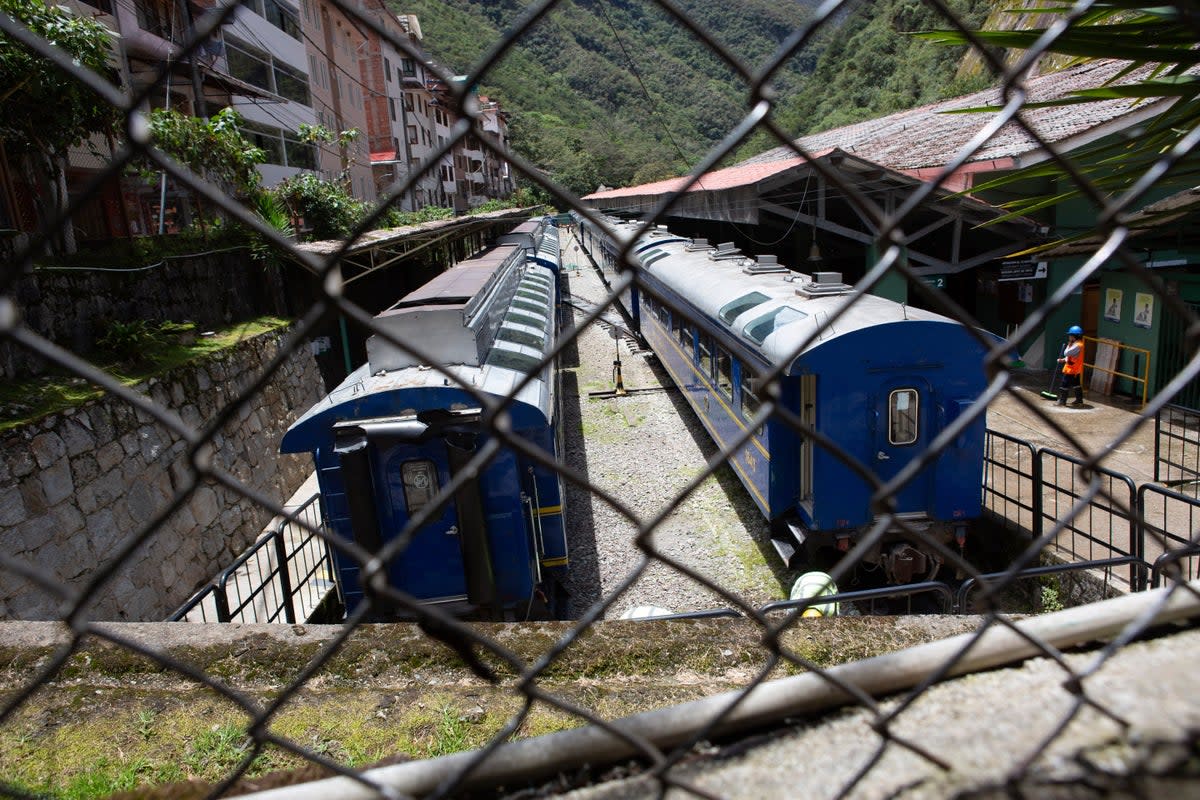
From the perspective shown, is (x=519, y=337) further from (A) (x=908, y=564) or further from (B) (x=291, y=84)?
(B) (x=291, y=84)

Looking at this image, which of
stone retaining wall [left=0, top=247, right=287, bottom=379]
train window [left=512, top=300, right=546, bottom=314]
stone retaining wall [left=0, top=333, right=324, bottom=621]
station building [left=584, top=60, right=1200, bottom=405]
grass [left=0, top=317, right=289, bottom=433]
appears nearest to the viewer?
stone retaining wall [left=0, top=333, right=324, bottom=621]

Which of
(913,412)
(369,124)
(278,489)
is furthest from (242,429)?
(369,124)

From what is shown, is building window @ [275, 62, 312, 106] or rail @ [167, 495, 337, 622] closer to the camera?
rail @ [167, 495, 337, 622]

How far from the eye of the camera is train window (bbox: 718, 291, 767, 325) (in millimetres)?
8008

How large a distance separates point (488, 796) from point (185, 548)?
781cm

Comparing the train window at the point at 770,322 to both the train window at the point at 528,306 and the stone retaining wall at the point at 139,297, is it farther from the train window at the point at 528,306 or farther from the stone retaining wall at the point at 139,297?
the stone retaining wall at the point at 139,297

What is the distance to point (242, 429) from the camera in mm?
9297

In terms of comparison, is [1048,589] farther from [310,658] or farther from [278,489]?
[278,489]

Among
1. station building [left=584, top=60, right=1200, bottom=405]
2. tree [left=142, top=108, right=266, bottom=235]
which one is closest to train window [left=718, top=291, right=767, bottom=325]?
station building [left=584, top=60, right=1200, bottom=405]

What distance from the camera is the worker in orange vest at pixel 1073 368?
1029cm

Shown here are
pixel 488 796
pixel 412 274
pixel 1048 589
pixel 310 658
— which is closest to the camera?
pixel 488 796

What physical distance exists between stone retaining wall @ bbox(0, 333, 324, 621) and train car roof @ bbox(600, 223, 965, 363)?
14.4 feet

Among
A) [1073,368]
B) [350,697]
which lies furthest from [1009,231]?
[350,697]

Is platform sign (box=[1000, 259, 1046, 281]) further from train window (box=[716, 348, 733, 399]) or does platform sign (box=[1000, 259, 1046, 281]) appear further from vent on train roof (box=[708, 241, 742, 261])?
train window (box=[716, 348, 733, 399])
